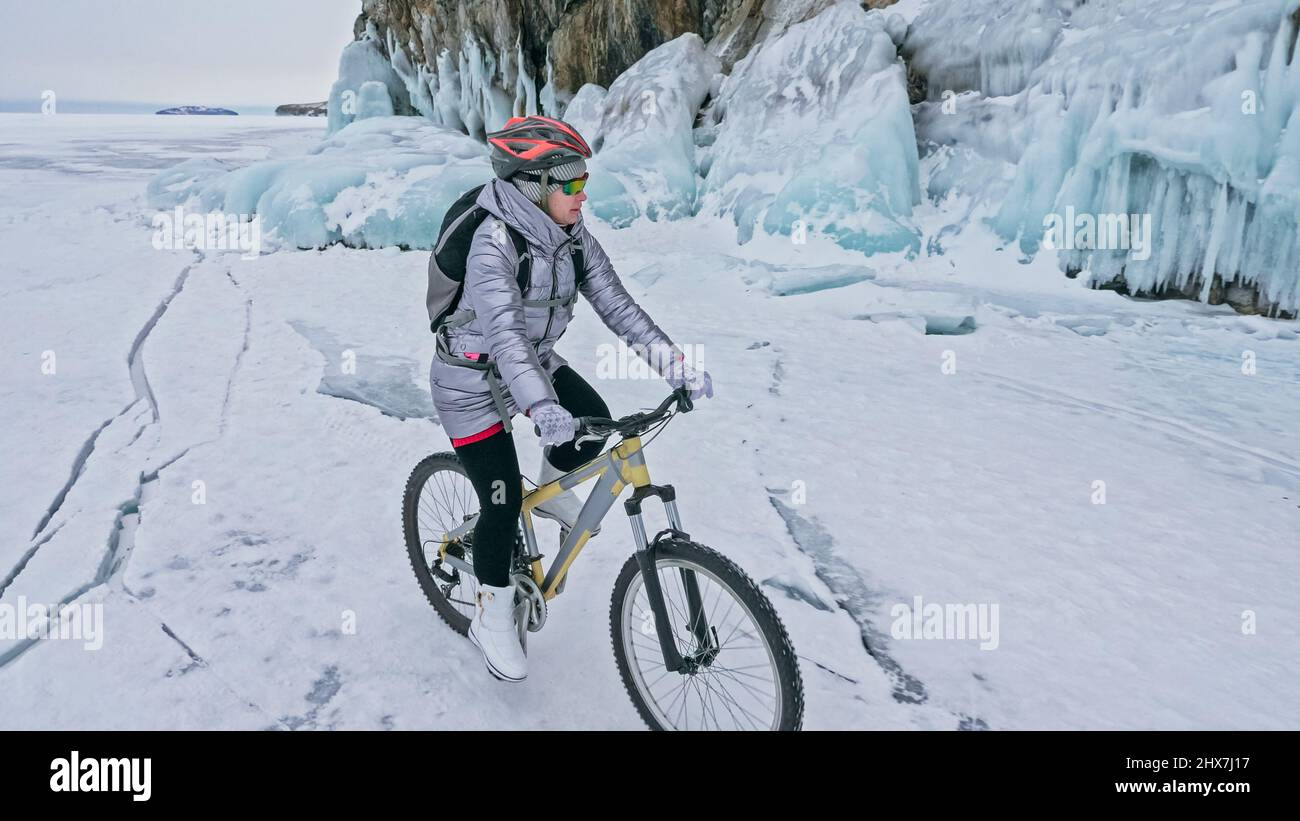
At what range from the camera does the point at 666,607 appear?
2314mm

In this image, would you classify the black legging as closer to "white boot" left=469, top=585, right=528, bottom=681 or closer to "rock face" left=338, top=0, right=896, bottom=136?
"white boot" left=469, top=585, right=528, bottom=681

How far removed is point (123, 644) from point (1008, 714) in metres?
3.19

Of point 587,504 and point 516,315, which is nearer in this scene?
point 516,315

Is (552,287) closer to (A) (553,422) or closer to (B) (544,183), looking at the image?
(B) (544,183)

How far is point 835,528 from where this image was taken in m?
3.80

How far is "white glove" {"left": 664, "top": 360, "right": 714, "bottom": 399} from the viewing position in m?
2.51

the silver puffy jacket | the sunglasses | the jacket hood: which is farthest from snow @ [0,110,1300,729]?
the sunglasses

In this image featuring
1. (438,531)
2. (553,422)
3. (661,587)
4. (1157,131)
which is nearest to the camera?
(553,422)

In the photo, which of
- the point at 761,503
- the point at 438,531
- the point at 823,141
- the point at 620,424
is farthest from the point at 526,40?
the point at 620,424

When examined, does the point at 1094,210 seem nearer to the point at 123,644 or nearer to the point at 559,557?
the point at 559,557

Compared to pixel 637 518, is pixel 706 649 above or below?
below

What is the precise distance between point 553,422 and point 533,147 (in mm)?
878

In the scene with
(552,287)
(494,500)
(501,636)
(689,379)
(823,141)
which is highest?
(823,141)

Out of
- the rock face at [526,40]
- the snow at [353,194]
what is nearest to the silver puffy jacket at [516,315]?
the snow at [353,194]
